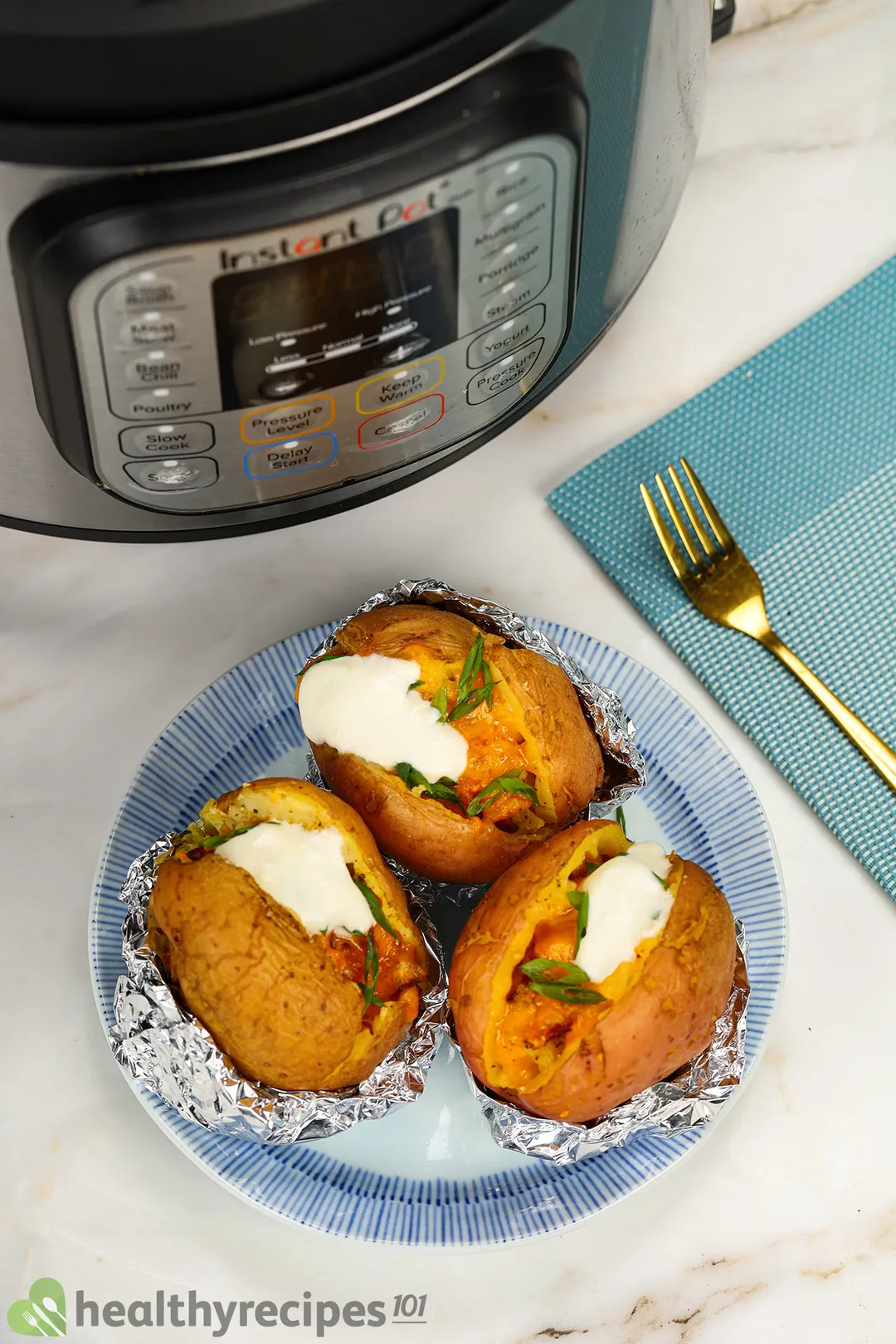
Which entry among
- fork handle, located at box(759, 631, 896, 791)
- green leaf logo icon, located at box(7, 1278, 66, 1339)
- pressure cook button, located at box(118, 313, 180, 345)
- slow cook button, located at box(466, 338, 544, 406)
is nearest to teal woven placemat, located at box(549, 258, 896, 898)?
fork handle, located at box(759, 631, 896, 791)

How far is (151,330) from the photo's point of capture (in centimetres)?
60

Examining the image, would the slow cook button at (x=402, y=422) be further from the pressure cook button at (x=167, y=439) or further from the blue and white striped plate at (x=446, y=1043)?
the blue and white striped plate at (x=446, y=1043)

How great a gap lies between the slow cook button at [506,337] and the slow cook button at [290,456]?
9 centimetres

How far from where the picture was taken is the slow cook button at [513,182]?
591 millimetres

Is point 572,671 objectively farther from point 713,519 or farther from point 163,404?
point 163,404

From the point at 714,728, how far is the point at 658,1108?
31 centimetres

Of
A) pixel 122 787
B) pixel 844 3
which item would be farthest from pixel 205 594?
pixel 844 3

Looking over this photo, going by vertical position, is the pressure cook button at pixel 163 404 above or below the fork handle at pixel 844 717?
above

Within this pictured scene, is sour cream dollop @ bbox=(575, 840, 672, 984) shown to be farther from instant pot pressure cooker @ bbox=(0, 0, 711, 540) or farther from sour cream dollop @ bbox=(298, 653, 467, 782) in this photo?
instant pot pressure cooker @ bbox=(0, 0, 711, 540)

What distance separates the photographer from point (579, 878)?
30.8 inches

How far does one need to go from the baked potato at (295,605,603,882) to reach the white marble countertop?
7.9 inches

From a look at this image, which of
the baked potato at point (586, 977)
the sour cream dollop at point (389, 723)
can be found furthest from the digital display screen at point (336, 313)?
the baked potato at point (586, 977)

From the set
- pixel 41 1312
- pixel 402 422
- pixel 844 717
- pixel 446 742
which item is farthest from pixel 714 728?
pixel 41 1312

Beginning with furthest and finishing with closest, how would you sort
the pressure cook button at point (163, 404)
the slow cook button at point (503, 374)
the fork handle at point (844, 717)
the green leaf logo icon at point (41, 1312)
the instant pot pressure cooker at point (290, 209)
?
the fork handle at point (844, 717)
the green leaf logo icon at point (41, 1312)
the slow cook button at point (503, 374)
the pressure cook button at point (163, 404)
the instant pot pressure cooker at point (290, 209)
